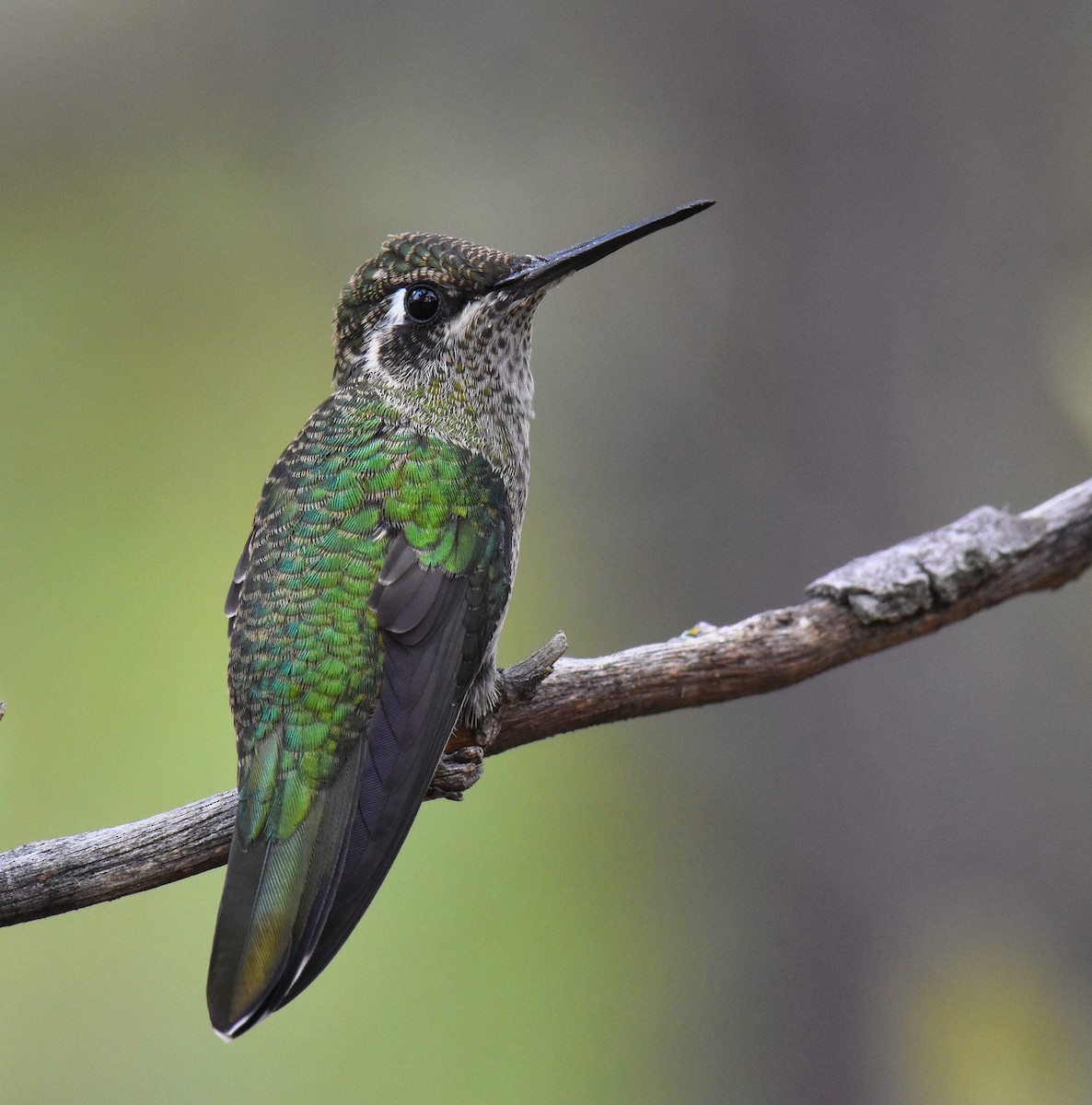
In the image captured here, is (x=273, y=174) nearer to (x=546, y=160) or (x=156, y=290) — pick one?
(x=156, y=290)

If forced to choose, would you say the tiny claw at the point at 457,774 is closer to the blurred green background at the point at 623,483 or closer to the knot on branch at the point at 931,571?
the knot on branch at the point at 931,571

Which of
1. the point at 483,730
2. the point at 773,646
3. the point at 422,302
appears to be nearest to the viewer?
the point at 483,730

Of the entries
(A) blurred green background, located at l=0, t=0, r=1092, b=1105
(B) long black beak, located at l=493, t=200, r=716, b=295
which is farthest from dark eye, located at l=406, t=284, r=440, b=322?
(A) blurred green background, located at l=0, t=0, r=1092, b=1105

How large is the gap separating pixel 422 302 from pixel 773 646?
1.27m

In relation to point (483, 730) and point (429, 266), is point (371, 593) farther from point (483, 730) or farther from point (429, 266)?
point (429, 266)

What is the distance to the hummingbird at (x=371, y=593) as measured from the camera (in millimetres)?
2301

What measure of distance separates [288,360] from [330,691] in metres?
4.54

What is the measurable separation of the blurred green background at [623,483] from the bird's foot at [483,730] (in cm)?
224

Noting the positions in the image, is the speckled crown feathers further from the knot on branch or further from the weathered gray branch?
the knot on branch

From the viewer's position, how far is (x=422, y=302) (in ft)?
10.2

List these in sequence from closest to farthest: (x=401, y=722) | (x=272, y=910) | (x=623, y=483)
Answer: (x=272, y=910) < (x=401, y=722) < (x=623, y=483)

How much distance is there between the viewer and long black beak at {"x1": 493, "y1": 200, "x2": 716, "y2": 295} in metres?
2.86

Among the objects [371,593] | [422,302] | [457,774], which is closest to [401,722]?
[457,774]

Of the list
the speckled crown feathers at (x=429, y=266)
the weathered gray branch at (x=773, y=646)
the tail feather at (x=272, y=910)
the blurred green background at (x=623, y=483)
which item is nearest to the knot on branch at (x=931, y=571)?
the weathered gray branch at (x=773, y=646)
